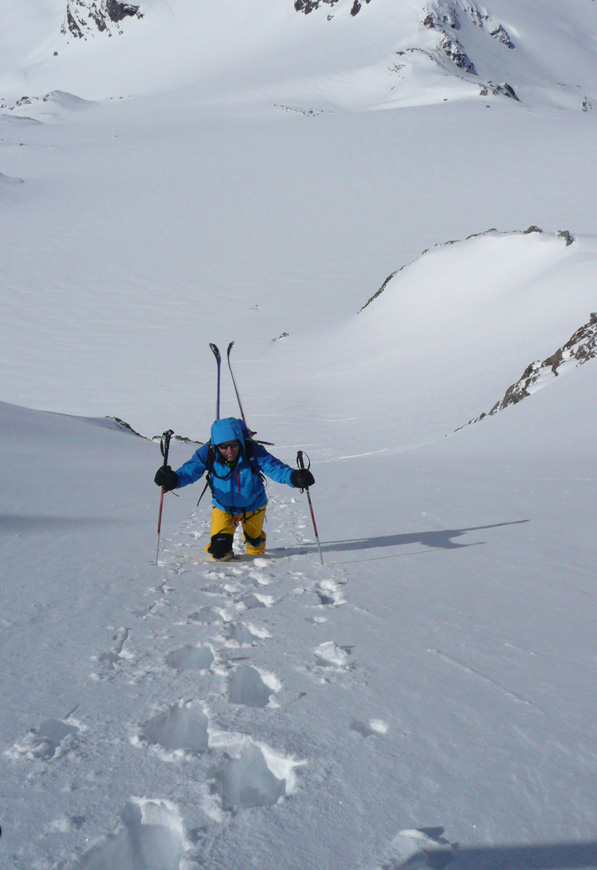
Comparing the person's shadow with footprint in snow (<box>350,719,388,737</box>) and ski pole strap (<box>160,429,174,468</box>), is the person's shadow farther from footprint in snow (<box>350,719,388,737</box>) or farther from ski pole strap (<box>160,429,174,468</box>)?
footprint in snow (<box>350,719,388,737</box>)

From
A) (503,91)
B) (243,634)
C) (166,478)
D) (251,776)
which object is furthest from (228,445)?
(503,91)

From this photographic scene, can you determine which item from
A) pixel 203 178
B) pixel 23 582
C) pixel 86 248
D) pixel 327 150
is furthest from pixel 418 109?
pixel 23 582

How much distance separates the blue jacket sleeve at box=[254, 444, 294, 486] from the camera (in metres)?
4.77

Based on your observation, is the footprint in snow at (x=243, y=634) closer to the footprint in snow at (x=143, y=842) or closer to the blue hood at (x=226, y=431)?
the footprint in snow at (x=143, y=842)

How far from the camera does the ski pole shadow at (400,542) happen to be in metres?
5.03

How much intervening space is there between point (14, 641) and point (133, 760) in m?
1.17

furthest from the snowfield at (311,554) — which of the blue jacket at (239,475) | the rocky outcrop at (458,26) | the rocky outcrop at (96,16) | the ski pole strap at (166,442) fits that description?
the rocky outcrop at (96,16)

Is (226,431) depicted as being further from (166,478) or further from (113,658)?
(113,658)

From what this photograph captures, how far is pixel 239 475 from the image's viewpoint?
16.0 ft

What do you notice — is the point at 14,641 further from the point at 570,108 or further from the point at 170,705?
the point at 570,108

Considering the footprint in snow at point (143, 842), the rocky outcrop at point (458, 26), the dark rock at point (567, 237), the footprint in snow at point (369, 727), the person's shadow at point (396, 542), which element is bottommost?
the footprint in snow at point (143, 842)

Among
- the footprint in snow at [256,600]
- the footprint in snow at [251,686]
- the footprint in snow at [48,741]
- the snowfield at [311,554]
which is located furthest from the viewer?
the footprint in snow at [256,600]

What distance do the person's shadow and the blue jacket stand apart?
1.54ft

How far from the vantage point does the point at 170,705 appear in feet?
8.43
